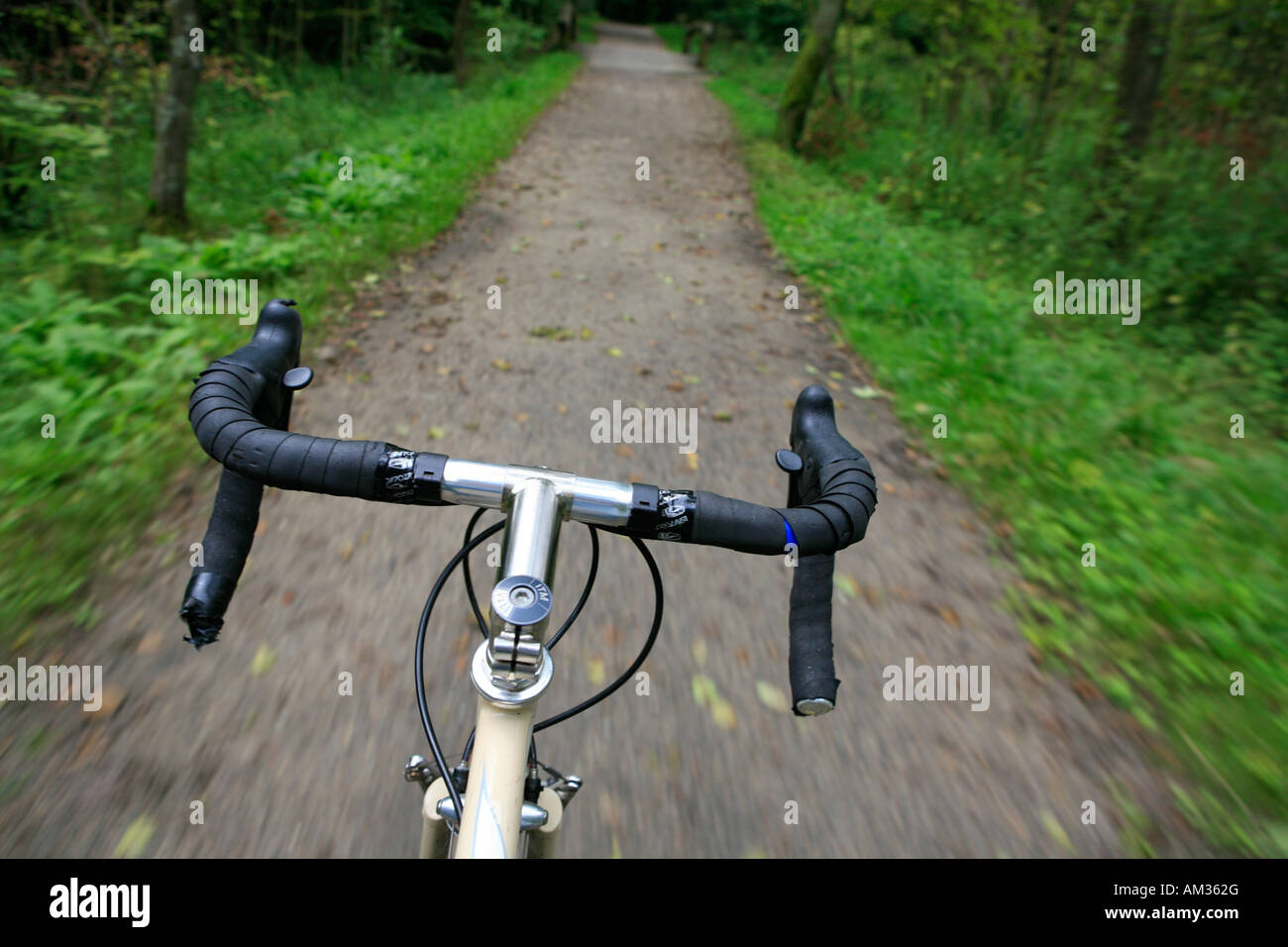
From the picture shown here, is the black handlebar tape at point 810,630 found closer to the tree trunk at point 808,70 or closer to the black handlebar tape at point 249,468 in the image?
the black handlebar tape at point 249,468

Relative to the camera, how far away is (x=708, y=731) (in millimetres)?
2994

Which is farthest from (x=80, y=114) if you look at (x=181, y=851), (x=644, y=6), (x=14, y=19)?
(x=644, y=6)

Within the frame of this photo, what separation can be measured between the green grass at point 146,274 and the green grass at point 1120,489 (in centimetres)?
440

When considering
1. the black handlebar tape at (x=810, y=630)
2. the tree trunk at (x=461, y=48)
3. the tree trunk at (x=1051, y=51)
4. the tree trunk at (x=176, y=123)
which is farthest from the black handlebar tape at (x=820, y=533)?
the tree trunk at (x=461, y=48)

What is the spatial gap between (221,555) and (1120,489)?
16.2 feet

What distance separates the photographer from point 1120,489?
461cm

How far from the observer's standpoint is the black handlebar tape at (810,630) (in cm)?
126

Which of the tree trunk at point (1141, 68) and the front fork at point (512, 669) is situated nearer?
the front fork at point (512, 669)

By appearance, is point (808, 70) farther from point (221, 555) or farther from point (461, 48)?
point (221, 555)

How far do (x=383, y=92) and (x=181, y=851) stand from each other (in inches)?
708

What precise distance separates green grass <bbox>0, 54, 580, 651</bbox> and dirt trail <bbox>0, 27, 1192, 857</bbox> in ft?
0.99

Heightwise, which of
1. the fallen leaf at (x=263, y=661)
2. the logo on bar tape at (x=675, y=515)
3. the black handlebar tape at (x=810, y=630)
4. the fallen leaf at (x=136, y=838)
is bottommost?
the fallen leaf at (x=136, y=838)

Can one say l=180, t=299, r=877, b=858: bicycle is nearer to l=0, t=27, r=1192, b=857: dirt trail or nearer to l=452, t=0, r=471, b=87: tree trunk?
l=0, t=27, r=1192, b=857: dirt trail

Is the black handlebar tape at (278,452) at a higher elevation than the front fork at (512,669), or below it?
higher
